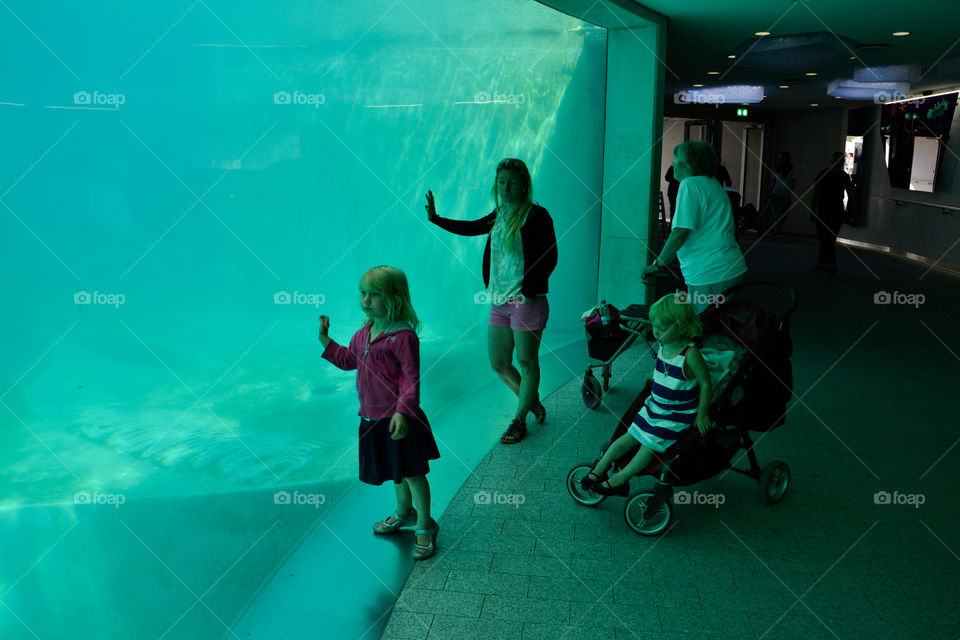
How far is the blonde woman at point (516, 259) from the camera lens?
407cm

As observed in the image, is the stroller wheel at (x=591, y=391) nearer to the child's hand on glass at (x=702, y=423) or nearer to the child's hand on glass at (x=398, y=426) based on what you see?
the child's hand on glass at (x=702, y=423)

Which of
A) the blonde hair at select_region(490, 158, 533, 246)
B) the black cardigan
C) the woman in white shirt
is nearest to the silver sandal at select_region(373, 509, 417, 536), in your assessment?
the black cardigan

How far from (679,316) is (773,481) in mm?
1081

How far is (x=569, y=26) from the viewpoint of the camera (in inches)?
282

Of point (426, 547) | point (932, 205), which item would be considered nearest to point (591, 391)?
point (426, 547)

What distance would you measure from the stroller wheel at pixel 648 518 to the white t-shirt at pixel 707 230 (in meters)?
1.51

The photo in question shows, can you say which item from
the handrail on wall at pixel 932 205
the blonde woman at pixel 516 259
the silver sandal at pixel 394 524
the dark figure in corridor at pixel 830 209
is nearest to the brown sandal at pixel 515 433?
the blonde woman at pixel 516 259

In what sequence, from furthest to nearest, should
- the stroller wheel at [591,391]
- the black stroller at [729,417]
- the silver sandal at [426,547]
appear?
1. the stroller wheel at [591,391]
2. the black stroller at [729,417]
3. the silver sandal at [426,547]

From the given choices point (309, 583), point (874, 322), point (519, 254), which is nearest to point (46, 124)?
point (519, 254)

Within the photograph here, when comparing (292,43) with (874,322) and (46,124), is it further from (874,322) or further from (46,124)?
(874,322)

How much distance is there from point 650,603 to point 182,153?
4.23m

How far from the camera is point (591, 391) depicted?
5035mm

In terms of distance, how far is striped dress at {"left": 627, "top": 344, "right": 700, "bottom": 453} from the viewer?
3.29 metres

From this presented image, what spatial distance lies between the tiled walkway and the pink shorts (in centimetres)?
73
